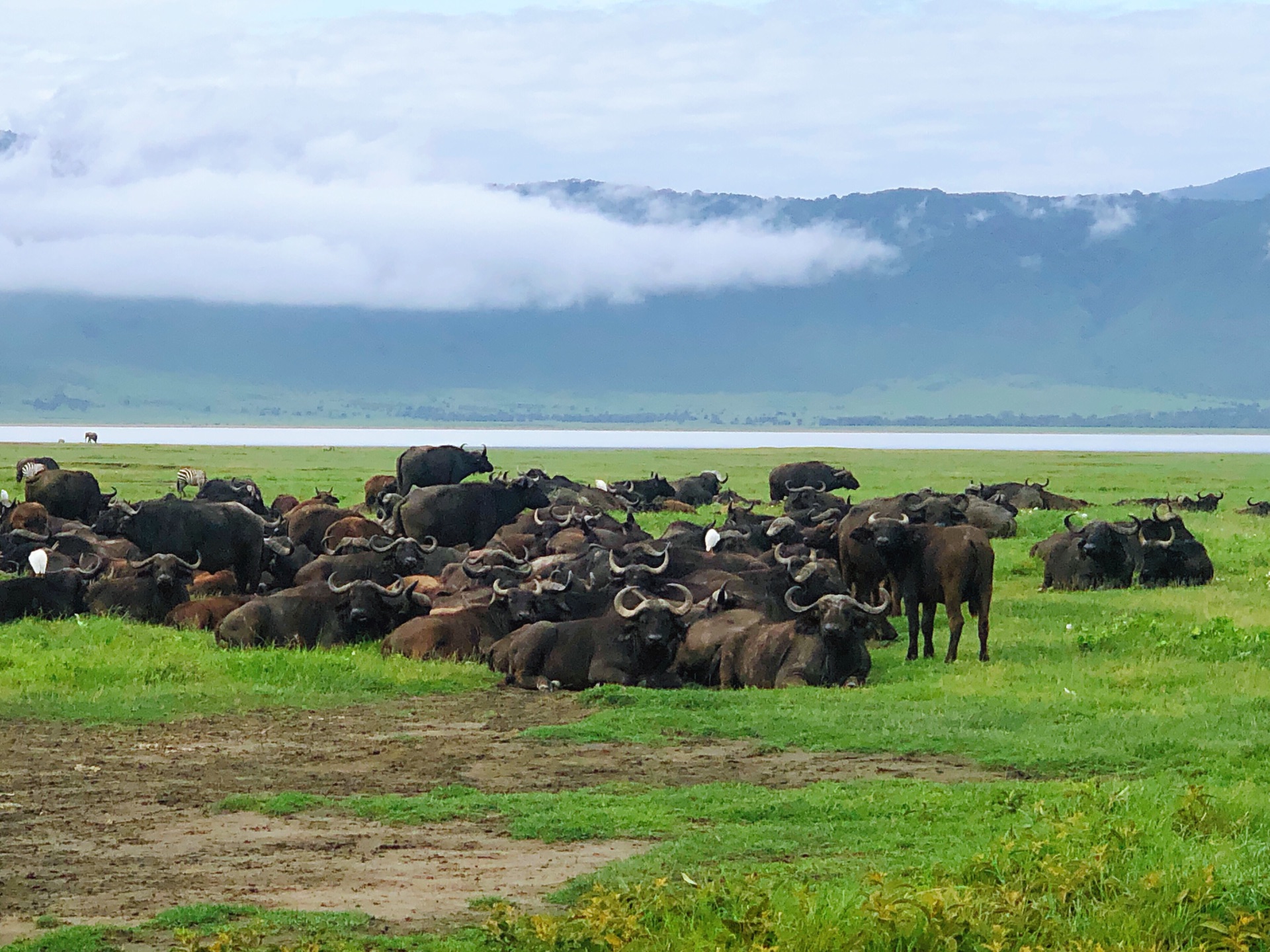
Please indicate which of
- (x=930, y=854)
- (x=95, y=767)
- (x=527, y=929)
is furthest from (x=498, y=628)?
(x=527, y=929)

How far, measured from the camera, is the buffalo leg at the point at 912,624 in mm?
16062

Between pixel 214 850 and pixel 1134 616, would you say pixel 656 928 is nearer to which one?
pixel 214 850

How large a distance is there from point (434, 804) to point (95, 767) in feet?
9.21

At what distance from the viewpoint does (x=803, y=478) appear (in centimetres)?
4028

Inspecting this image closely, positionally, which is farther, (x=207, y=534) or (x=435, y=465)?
(x=435, y=465)

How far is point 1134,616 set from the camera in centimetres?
1777

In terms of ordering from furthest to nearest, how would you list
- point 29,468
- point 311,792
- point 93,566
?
→ 1. point 29,468
2. point 93,566
3. point 311,792

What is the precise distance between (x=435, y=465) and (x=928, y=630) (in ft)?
60.7

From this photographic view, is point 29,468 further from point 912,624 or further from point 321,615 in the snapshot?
point 912,624

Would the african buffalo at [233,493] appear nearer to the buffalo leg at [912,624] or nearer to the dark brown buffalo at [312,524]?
the dark brown buffalo at [312,524]

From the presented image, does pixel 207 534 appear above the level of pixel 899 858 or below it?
above

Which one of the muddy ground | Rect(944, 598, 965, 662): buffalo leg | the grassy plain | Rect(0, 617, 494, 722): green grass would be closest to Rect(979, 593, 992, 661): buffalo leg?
Rect(944, 598, 965, 662): buffalo leg

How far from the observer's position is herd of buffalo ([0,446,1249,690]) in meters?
15.4

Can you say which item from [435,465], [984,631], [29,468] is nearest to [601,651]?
[984,631]
